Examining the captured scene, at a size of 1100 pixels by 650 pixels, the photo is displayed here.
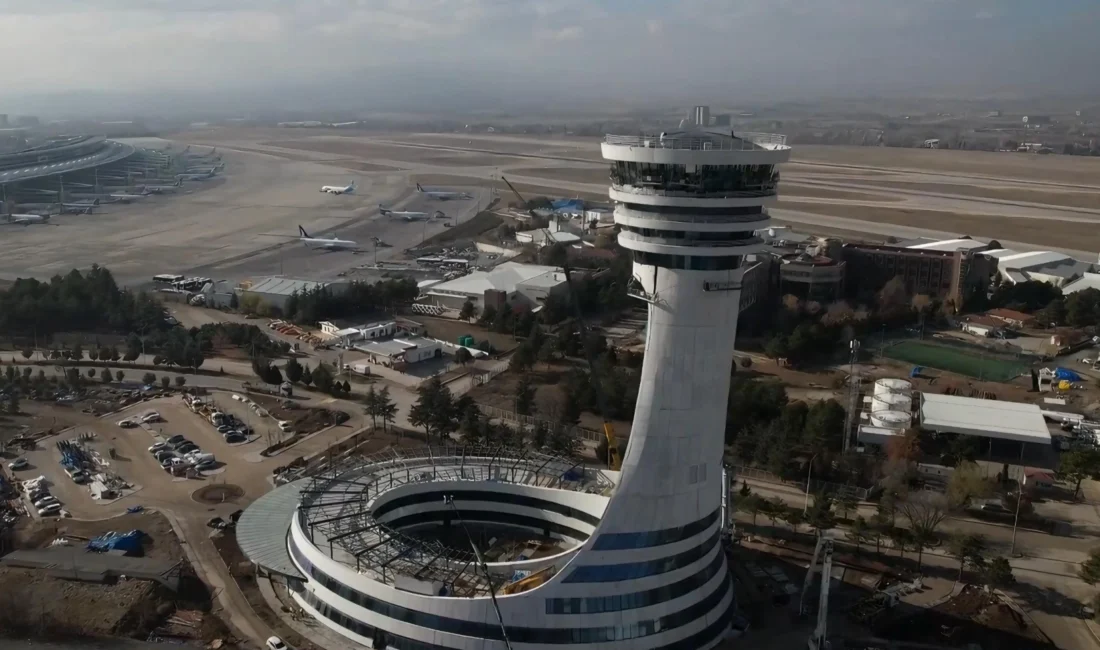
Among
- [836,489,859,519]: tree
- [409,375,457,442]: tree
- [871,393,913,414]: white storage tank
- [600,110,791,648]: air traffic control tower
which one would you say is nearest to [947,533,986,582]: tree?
[836,489,859,519]: tree

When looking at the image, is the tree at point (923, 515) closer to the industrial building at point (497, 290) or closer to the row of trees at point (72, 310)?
the industrial building at point (497, 290)

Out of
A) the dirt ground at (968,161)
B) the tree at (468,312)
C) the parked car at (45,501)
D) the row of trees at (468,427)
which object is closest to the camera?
the parked car at (45,501)

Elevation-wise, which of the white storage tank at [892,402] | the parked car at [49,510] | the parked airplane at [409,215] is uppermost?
the parked airplane at [409,215]

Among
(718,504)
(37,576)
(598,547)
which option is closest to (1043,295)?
(718,504)

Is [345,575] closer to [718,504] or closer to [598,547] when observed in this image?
[598,547]

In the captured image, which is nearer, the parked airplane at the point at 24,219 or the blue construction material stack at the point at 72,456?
the blue construction material stack at the point at 72,456

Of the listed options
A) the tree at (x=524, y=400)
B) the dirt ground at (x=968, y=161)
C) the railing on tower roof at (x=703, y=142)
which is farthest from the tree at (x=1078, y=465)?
the dirt ground at (x=968, y=161)
